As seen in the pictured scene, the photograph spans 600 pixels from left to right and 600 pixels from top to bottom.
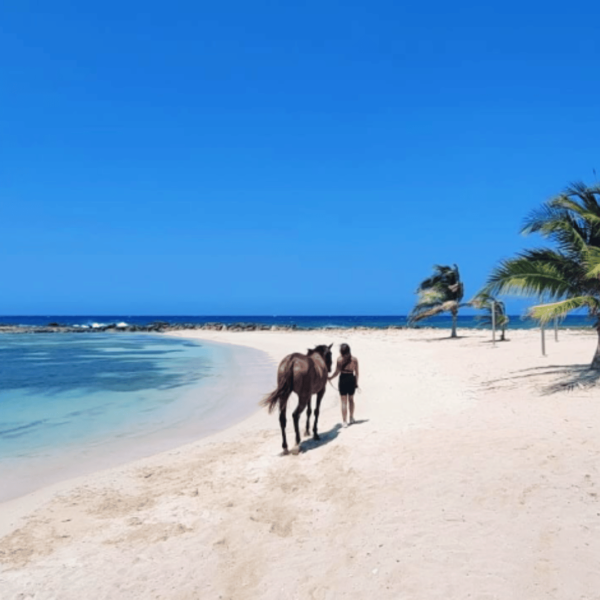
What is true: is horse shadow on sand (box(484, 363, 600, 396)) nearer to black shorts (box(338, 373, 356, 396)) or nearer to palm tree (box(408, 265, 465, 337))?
black shorts (box(338, 373, 356, 396))

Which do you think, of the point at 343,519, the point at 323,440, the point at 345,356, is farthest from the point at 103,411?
the point at 343,519

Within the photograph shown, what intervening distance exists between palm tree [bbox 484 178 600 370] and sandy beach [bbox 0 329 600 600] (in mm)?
4116

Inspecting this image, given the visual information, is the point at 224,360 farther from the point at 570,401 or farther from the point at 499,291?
the point at 570,401

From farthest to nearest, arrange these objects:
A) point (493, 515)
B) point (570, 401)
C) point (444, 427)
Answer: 1. point (570, 401)
2. point (444, 427)
3. point (493, 515)

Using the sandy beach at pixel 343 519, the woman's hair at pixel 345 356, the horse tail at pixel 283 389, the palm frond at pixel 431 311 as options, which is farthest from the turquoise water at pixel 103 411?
the palm frond at pixel 431 311

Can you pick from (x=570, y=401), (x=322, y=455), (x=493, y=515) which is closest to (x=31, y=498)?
(x=322, y=455)

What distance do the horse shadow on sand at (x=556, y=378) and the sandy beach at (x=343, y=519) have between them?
6.26 feet

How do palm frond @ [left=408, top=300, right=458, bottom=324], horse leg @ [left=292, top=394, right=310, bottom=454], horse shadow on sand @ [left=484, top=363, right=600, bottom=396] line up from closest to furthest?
A: horse leg @ [left=292, top=394, right=310, bottom=454], horse shadow on sand @ [left=484, top=363, right=600, bottom=396], palm frond @ [left=408, top=300, right=458, bottom=324]

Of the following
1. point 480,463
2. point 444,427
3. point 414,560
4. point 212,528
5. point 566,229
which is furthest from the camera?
point 566,229

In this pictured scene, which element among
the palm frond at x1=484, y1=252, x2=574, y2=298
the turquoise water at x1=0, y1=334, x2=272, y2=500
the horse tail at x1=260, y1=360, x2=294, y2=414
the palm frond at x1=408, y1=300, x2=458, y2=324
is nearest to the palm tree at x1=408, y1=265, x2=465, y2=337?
the palm frond at x1=408, y1=300, x2=458, y2=324

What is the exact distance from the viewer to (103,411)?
1384cm

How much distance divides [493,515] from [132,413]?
10.6 m

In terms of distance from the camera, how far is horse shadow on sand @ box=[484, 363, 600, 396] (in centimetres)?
1142

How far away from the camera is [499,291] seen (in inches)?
526
